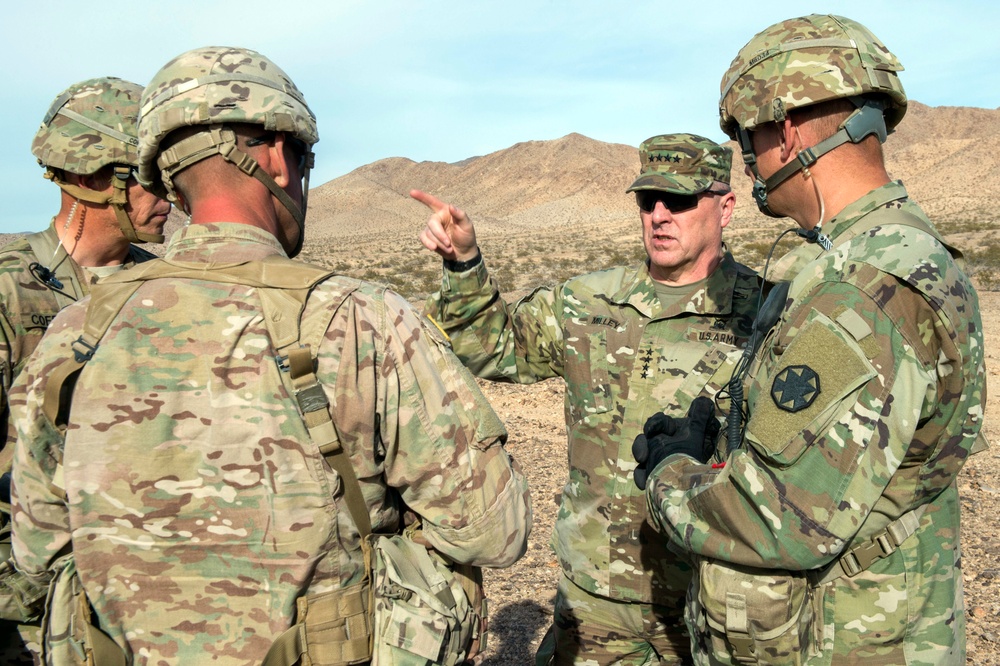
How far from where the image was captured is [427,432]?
186cm

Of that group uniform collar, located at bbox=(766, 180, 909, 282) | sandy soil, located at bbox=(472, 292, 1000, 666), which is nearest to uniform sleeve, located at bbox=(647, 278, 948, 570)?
uniform collar, located at bbox=(766, 180, 909, 282)

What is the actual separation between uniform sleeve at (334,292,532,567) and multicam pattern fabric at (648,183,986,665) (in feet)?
1.76

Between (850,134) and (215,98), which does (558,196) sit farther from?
(215,98)

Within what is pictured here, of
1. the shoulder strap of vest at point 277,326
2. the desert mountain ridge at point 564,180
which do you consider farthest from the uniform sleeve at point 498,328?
the desert mountain ridge at point 564,180

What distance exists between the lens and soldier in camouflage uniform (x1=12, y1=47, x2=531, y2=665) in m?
1.77

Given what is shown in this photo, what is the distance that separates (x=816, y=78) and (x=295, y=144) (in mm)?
1361

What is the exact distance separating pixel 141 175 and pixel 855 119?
1.84 m

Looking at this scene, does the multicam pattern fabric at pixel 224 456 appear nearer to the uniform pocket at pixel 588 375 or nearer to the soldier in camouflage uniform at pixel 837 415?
the soldier in camouflage uniform at pixel 837 415

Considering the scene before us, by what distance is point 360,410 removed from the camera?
1.81 meters

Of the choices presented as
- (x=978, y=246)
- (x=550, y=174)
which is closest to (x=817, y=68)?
(x=978, y=246)

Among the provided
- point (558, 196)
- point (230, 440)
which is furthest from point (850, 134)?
point (558, 196)

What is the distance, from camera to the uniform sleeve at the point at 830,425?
1.89 metres

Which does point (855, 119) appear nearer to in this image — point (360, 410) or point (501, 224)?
point (360, 410)

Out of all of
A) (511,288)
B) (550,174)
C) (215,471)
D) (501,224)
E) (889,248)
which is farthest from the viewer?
(550,174)
